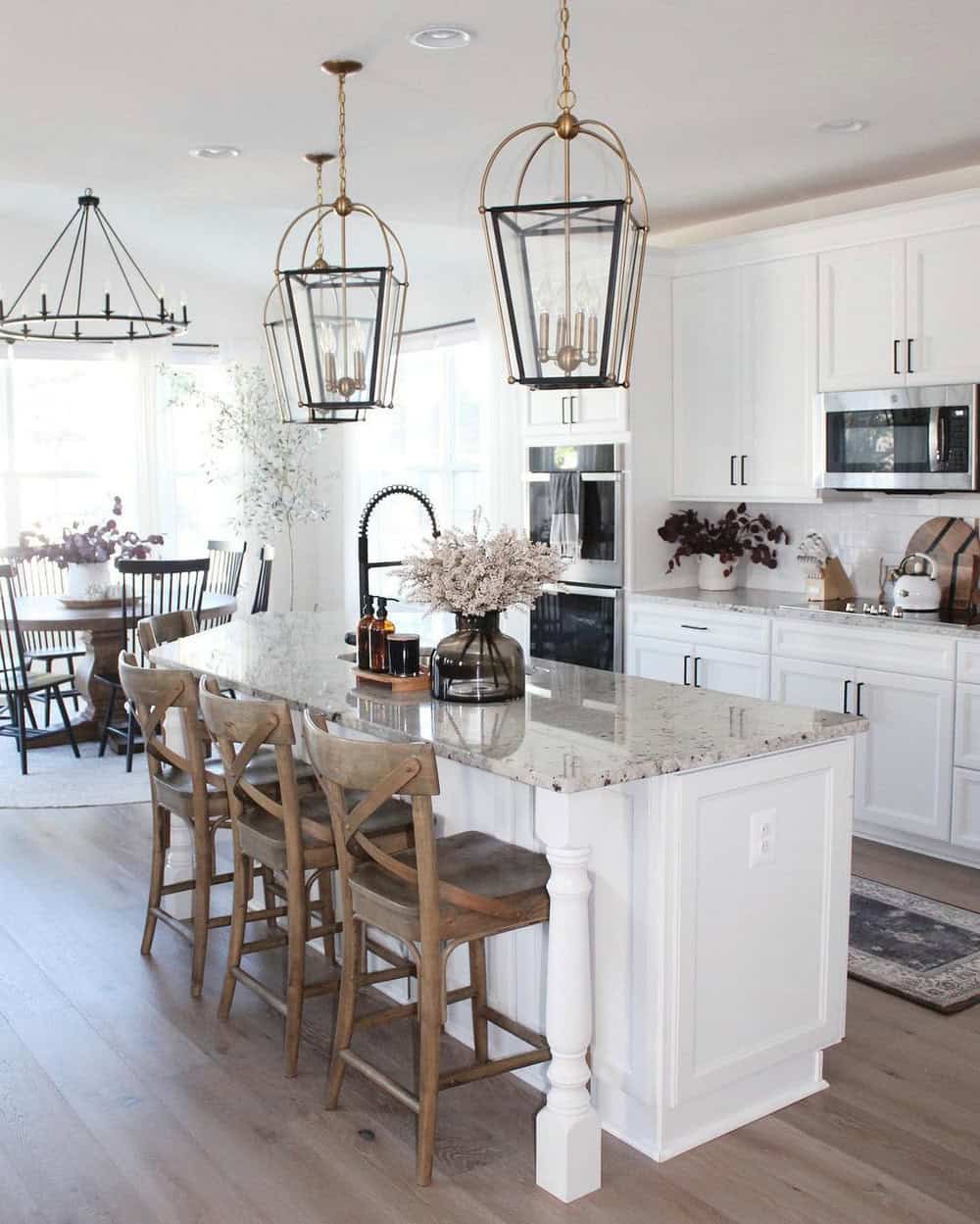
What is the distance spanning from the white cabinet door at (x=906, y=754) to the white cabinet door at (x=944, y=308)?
1.14 m

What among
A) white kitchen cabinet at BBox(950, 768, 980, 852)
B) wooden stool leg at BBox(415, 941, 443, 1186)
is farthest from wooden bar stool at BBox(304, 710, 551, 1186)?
white kitchen cabinet at BBox(950, 768, 980, 852)

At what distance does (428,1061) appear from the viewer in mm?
2621

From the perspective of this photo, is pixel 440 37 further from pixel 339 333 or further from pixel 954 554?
pixel 954 554

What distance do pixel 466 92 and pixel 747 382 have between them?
79.9 inches

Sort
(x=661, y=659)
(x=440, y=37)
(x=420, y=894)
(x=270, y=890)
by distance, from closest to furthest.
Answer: (x=420, y=894), (x=440, y=37), (x=270, y=890), (x=661, y=659)

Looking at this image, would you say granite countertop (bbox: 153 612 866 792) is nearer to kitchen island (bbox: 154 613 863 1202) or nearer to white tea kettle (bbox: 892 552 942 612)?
kitchen island (bbox: 154 613 863 1202)

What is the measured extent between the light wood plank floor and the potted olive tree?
8.21 ft

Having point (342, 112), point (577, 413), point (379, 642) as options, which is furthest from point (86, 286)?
point (379, 642)

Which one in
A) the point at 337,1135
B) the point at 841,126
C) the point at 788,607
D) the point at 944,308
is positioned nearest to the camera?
the point at 337,1135

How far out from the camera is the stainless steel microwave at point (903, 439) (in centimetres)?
464

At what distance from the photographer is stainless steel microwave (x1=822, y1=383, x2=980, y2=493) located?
15.2ft

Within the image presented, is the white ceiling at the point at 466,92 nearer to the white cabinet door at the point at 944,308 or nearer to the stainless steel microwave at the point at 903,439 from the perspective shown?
the white cabinet door at the point at 944,308

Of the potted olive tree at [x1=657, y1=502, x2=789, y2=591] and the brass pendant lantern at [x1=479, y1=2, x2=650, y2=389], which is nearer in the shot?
the brass pendant lantern at [x1=479, y1=2, x2=650, y2=389]

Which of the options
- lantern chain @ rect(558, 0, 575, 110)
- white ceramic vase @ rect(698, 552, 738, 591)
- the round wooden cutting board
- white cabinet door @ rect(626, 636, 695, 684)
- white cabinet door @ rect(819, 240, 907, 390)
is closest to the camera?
lantern chain @ rect(558, 0, 575, 110)
